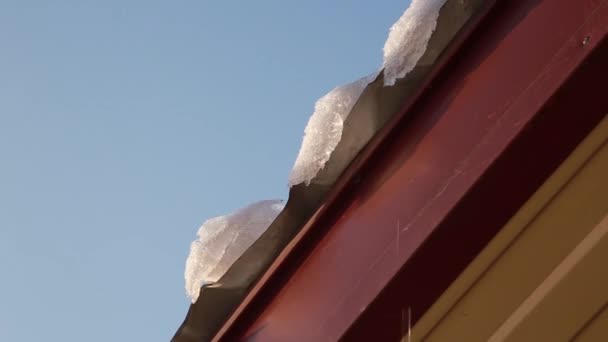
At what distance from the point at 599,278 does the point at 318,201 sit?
0.36 metres

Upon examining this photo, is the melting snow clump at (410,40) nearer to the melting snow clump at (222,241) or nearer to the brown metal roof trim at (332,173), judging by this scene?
the brown metal roof trim at (332,173)

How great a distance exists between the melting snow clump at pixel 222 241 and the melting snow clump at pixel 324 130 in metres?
0.09

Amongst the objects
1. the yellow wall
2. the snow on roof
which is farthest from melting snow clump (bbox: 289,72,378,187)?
the yellow wall

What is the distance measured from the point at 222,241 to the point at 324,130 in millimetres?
234

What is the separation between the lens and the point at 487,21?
101cm

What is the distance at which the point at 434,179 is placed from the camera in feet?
3.16

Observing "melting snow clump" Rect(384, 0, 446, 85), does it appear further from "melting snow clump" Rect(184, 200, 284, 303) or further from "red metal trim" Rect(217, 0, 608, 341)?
"melting snow clump" Rect(184, 200, 284, 303)

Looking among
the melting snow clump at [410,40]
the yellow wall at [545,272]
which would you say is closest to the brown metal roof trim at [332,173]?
the melting snow clump at [410,40]

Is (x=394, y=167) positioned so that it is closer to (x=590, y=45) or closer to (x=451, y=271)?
(x=451, y=271)

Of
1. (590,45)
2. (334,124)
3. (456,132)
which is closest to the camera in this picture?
(590,45)

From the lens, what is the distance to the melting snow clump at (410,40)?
3.38 ft

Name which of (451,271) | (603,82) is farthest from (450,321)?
(603,82)

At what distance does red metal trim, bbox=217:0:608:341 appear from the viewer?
92cm

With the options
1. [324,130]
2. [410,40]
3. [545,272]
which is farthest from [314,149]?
[545,272]
